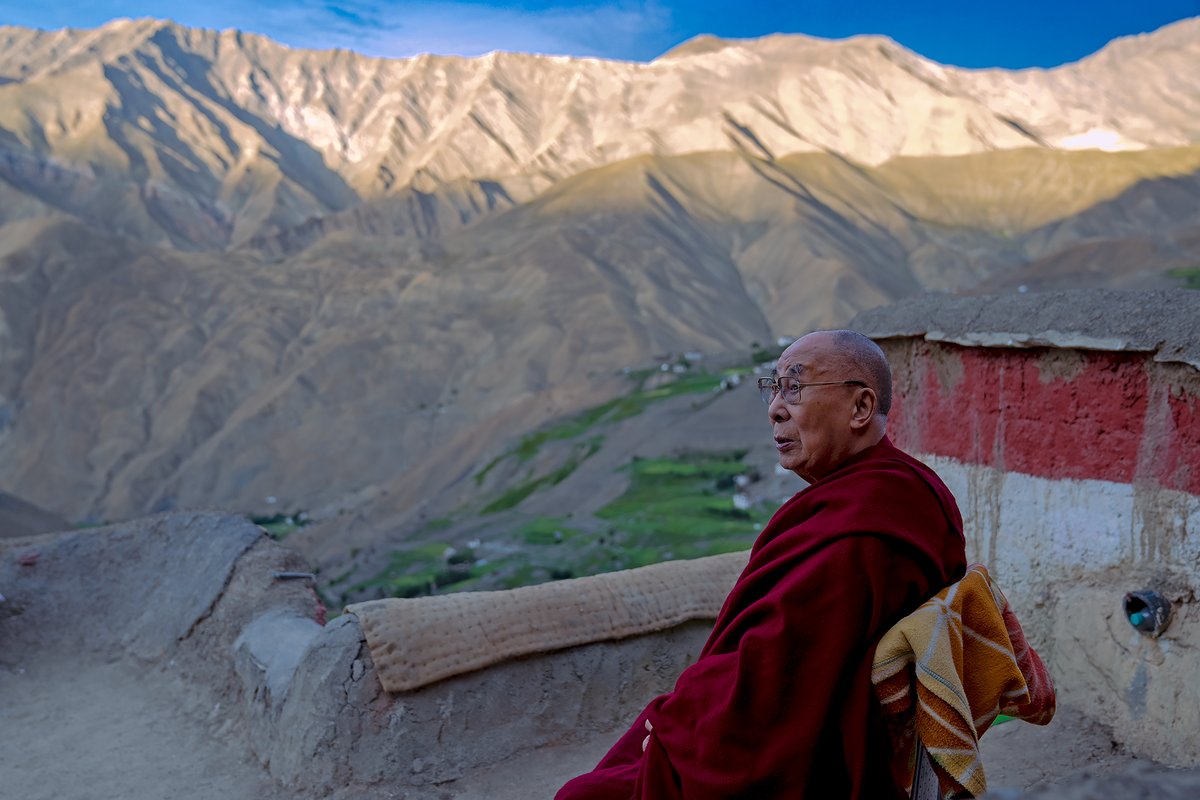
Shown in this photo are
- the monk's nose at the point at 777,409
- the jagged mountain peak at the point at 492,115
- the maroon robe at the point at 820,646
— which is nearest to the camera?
the maroon robe at the point at 820,646

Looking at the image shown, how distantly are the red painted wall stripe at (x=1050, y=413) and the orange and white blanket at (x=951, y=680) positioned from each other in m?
2.14

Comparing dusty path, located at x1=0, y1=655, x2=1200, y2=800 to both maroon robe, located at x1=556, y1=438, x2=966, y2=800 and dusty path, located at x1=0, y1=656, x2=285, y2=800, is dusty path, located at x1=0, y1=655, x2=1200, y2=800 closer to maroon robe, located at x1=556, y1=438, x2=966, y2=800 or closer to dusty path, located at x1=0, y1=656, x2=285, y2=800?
dusty path, located at x1=0, y1=656, x2=285, y2=800

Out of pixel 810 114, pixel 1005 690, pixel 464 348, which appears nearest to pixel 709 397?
pixel 464 348

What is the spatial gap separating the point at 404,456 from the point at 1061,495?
109ft

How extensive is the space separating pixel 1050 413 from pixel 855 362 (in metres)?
2.62

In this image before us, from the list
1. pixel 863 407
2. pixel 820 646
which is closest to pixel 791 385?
pixel 863 407

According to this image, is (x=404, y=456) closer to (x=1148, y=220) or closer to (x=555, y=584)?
(x=555, y=584)

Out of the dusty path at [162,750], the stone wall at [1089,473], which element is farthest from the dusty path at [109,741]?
the stone wall at [1089,473]

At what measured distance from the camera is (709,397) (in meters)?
25.6

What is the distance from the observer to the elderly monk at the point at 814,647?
2.35 m

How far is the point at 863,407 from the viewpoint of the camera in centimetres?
268

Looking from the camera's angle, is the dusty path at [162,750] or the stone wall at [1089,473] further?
the dusty path at [162,750]

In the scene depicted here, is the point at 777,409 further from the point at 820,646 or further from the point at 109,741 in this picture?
the point at 109,741

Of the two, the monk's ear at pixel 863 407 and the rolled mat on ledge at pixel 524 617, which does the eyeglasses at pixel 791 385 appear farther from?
the rolled mat on ledge at pixel 524 617
